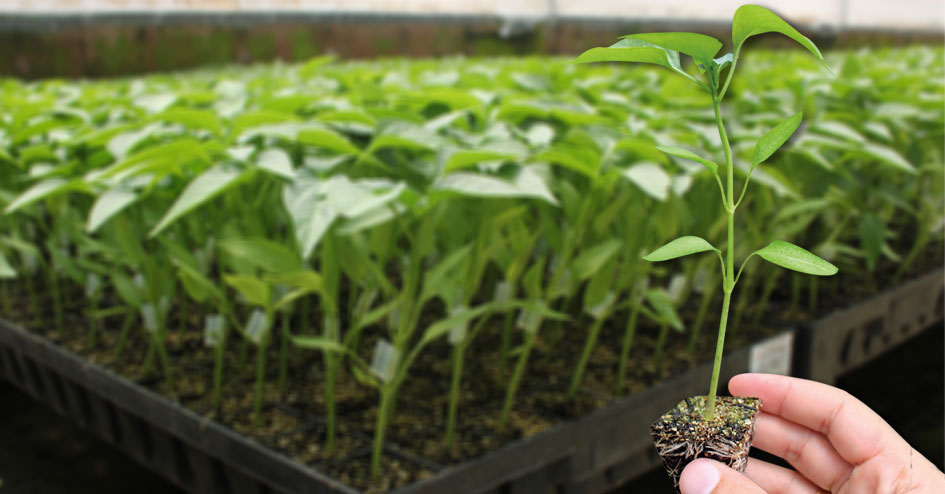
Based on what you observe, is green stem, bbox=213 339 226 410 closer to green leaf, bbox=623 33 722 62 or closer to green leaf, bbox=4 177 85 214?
green leaf, bbox=4 177 85 214

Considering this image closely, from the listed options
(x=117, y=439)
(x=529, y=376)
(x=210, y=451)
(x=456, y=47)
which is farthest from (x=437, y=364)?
(x=456, y=47)

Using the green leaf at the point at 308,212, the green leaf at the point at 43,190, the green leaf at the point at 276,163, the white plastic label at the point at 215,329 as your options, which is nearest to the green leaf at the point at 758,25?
the green leaf at the point at 308,212

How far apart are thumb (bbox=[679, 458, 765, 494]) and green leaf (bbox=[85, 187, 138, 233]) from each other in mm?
586

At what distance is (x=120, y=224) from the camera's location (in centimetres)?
89

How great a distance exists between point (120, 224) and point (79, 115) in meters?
0.36

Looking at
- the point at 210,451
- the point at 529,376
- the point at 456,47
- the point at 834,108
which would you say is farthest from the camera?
the point at 456,47

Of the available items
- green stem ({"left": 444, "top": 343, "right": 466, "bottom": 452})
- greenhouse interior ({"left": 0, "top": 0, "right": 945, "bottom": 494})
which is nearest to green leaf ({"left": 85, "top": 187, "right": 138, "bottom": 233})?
greenhouse interior ({"left": 0, "top": 0, "right": 945, "bottom": 494})

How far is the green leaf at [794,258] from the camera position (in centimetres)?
22

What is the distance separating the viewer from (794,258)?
23 centimetres

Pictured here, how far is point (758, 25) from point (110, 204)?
655 millimetres

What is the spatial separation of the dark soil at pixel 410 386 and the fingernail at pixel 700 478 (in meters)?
0.58

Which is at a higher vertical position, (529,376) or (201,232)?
(201,232)

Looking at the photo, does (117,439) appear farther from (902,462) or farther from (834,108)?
(834,108)

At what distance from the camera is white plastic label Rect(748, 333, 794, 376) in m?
1.08
